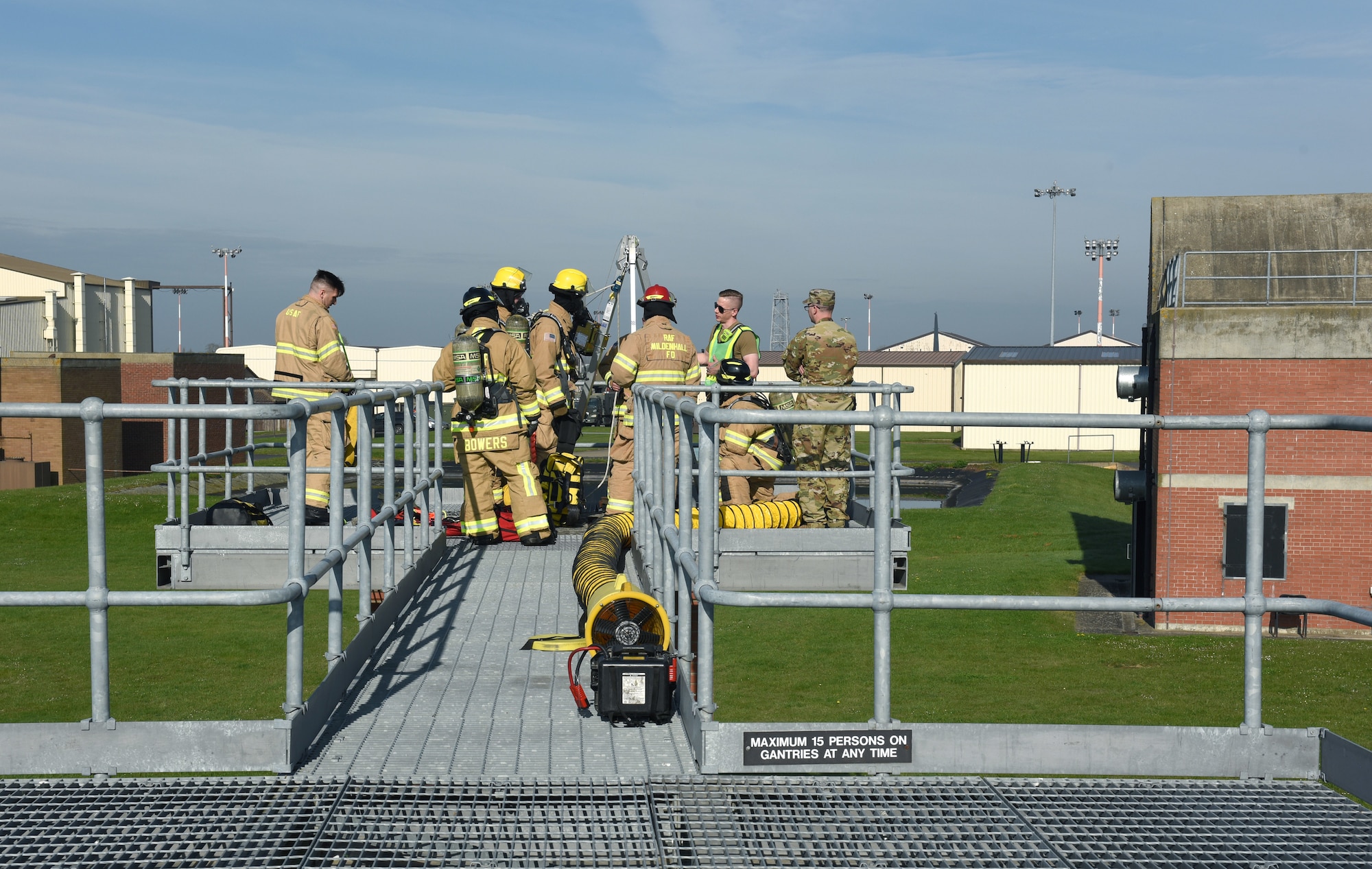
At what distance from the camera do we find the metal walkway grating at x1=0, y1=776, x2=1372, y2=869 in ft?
11.9

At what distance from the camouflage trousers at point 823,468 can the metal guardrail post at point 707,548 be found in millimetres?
6140

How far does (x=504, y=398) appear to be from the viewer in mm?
9664

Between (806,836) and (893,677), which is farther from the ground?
(806,836)

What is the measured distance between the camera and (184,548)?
377 inches

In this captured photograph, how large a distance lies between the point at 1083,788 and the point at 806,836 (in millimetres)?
1199

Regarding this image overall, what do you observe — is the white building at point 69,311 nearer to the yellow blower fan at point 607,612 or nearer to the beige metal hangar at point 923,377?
the beige metal hangar at point 923,377

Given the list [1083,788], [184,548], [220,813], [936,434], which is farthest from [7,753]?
[936,434]

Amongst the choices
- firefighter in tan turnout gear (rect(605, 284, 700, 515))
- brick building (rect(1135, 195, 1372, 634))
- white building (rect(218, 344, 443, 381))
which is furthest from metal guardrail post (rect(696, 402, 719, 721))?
white building (rect(218, 344, 443, 381))

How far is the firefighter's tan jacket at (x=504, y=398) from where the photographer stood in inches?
385

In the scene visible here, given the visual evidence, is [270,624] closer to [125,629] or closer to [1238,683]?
[125,629]

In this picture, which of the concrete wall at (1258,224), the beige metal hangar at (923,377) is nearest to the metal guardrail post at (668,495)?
the concrete wall at (1258,224)

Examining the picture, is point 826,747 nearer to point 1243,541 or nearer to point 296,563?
point 296,563

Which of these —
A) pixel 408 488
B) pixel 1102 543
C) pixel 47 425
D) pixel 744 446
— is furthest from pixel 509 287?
pixel 47 425

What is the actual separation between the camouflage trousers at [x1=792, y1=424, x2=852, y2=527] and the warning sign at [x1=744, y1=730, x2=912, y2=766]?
636 centimetres
